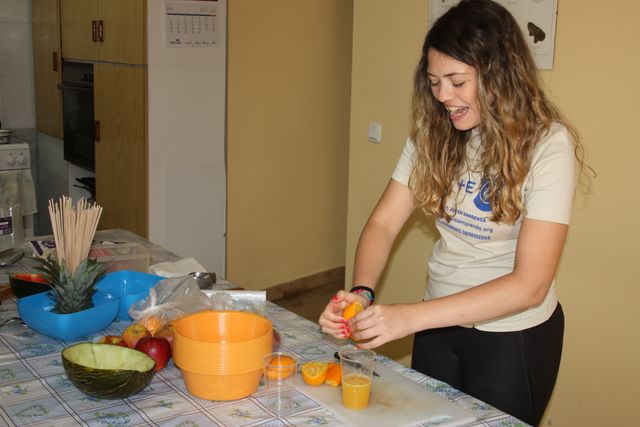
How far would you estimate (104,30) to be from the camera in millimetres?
3965

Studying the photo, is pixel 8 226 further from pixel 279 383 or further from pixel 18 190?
pixel 18 190

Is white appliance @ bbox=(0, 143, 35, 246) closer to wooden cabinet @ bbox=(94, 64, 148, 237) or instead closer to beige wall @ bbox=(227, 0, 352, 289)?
wooden cabinet @ bbox=(94, 64, 148, 237)

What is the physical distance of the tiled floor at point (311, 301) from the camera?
4.33 metres

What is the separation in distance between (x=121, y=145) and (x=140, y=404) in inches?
108

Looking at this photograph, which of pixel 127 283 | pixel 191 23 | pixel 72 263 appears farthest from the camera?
pixel 191 23

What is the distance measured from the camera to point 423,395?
1.48m

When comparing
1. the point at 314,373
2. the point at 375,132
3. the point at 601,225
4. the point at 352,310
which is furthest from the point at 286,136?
the point at 314,373

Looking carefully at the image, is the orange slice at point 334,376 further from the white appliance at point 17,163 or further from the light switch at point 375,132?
the white appliance at point 17,163

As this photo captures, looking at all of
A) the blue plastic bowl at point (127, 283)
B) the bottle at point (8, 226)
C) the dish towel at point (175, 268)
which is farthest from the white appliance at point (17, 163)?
the blue plastic bowl at point (127, 283)

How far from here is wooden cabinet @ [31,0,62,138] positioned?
4.53m

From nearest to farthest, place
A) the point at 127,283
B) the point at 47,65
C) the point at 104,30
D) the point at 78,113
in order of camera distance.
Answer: the point at 127,283 < the point at 104,30 < the point at 78,113 < the point at 47,65

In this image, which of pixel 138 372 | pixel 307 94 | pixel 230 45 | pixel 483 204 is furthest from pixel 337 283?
pixel 138 372

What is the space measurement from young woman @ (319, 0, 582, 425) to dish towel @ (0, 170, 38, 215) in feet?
9.48

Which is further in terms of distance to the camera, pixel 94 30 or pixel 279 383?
pixel 94 30
